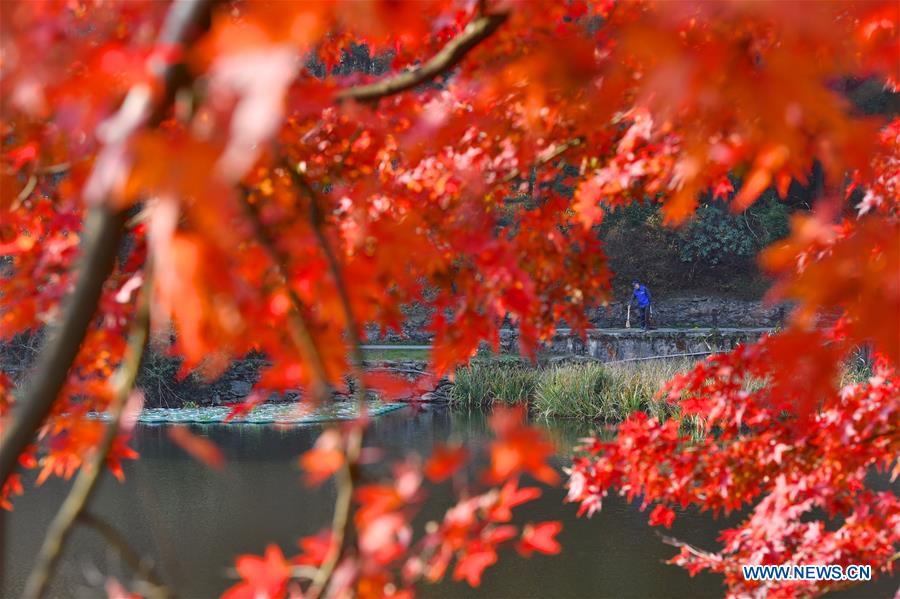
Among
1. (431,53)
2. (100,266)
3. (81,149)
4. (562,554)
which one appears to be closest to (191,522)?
(562,554)

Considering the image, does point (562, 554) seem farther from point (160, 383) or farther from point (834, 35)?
point (160, 383)

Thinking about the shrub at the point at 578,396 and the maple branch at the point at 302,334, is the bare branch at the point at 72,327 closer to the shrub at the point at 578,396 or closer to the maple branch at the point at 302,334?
the maple branch at the point at 302,334

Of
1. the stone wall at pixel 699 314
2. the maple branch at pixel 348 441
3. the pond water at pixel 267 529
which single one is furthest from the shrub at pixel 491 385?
the maple branch at pixel 348 441

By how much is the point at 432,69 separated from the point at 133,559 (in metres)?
0.65

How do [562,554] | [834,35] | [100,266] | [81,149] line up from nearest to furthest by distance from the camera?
[834,35] → [100,266] → [81,149] → [562,554]

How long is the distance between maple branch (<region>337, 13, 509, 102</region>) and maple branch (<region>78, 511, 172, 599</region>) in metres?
0.53

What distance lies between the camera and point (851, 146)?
0.88 m

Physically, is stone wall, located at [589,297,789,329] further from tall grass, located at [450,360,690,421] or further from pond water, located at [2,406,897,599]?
pond water, located at [2,406,897,599]

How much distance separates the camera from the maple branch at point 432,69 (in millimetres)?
1120

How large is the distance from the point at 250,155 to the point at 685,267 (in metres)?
20.6

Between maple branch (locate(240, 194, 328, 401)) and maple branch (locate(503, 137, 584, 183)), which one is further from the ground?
maple branch (locate(503, 137, 584, 183))

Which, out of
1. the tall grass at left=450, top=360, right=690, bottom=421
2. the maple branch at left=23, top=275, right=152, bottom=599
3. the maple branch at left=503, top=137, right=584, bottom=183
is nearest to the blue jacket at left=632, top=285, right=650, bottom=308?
the tall grass at left=450, top=360, right=690, bottom=421

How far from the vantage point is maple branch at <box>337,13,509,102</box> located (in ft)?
3.67

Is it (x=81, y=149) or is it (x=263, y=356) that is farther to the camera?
(x=263, y=356)
